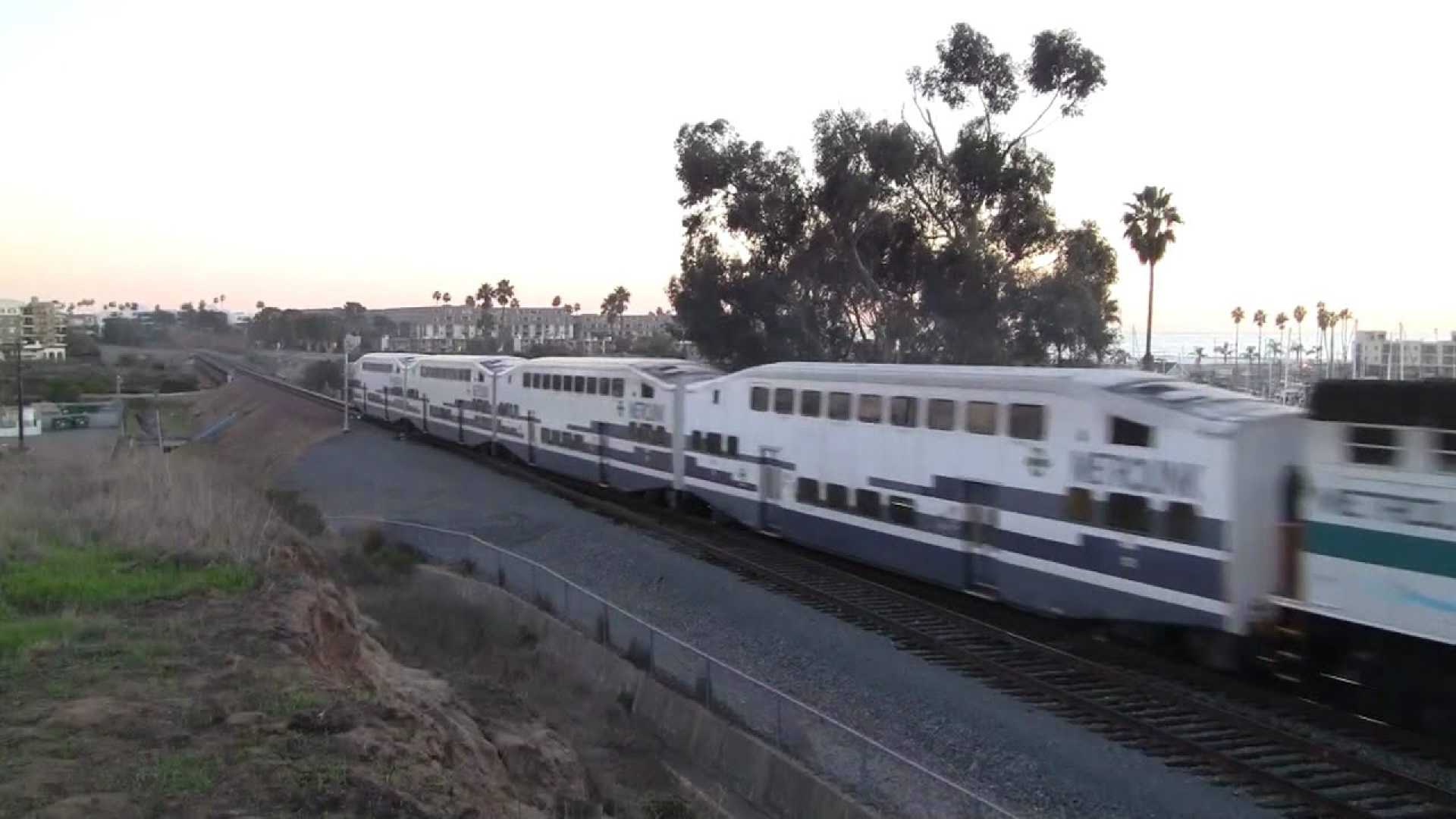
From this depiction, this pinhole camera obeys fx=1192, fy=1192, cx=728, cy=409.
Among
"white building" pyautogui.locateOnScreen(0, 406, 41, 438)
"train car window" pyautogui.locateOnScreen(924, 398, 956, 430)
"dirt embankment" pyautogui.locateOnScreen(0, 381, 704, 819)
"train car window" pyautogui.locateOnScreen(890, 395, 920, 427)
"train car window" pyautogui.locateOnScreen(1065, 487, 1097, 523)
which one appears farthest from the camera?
"white building" pyautogui.locateOnScreen(0, 406, 41, 438)

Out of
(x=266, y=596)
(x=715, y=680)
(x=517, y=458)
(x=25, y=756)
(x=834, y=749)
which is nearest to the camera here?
(x=25, y=756)

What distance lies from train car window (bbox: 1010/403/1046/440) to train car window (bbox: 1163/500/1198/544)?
251cm

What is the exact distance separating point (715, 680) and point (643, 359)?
18672mm

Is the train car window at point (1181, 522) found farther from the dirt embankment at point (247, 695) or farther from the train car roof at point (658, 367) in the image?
the train car roof at point (658, 367)

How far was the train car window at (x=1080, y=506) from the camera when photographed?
15978 millimetres

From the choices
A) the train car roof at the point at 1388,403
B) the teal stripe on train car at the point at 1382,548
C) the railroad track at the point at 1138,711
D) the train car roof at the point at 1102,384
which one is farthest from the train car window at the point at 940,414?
the teal stripe on train car at the point at 1382,548

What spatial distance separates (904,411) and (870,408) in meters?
1.07

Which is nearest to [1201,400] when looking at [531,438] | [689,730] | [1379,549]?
[1379,549]

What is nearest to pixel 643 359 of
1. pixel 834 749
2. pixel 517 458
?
pixel 517 458

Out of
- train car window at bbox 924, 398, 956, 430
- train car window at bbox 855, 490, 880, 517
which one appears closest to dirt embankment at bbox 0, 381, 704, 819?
train car window at bbox 855, 490, 880, 517

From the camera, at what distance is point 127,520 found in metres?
18.6

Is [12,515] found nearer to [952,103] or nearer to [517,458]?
[517,458]

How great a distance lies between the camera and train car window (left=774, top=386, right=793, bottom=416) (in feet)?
78.5

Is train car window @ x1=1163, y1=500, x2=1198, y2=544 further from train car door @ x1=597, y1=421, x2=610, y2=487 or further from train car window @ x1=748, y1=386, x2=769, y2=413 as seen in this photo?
train car door @ x1=597, y1=421, x2=610, y2=487
